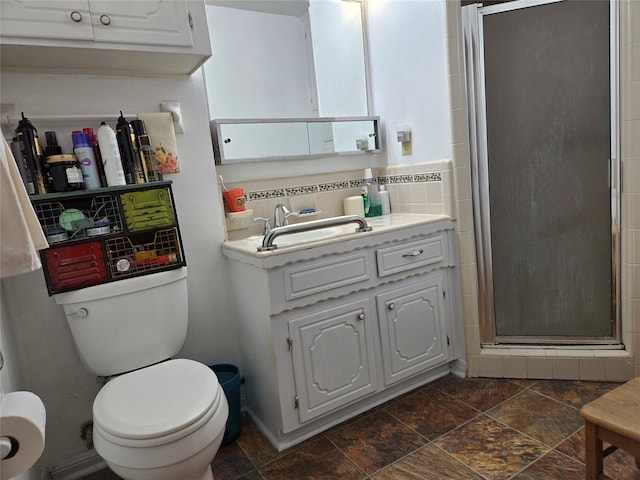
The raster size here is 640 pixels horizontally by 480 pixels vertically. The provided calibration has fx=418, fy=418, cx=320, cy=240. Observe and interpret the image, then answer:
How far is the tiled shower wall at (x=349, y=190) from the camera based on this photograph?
2.00 meters

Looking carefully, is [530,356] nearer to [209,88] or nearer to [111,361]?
[111,361]

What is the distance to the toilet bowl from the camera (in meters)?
1.13

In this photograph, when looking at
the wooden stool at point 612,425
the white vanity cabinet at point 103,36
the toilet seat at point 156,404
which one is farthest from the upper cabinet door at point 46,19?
the wooden stool at point 612,425

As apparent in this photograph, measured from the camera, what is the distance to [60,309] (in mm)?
1558

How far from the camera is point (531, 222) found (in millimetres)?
2027

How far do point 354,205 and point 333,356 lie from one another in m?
0.84

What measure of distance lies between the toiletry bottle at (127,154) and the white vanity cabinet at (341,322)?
475 mm

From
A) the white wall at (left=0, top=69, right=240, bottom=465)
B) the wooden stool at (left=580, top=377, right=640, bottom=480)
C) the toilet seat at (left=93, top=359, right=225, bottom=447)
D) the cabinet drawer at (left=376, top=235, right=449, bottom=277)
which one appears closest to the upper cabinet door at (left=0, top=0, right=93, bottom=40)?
the white wall at (left=0, top=69, right=240, bottom=465)

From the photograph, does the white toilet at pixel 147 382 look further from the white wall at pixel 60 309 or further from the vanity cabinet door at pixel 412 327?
the vanity cabinet door at pixel 412 327

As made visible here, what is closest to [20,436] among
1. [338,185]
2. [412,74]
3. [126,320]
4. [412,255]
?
[126,320]

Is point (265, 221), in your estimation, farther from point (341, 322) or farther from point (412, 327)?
point (412, 327)

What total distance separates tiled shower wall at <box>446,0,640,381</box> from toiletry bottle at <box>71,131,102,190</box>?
1.50 meters

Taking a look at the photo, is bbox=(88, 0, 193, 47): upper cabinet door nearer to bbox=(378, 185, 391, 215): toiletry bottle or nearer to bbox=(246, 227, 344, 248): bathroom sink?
bbox=(246, 227, 344, 248): bathroom sink

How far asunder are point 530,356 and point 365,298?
35.3 inches
